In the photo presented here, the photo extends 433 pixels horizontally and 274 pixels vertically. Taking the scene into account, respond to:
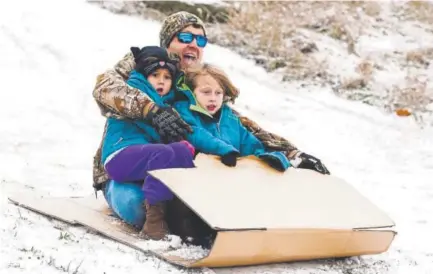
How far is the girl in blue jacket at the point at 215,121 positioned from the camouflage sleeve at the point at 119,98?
278mm

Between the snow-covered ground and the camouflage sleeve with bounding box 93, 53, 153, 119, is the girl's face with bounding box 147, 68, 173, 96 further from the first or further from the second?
the snow-covered ground

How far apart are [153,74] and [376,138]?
162 inches

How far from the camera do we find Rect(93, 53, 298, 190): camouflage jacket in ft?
12.9

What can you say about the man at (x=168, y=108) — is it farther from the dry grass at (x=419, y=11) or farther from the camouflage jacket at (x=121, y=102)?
the dry grass at (x=419, y=11)

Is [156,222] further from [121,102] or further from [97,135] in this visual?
[97,135]

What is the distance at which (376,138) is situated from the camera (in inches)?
307

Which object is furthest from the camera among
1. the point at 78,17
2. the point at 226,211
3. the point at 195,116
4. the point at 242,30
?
the point at 242,30

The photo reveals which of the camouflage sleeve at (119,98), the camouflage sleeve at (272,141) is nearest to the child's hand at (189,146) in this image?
the camouflage sleeve at (119,98)

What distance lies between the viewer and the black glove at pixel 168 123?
3.85 m

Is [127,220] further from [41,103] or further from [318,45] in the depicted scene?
[318,45]

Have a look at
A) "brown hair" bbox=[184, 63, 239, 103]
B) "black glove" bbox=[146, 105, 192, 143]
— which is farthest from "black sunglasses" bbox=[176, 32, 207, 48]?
"black glove" bbox=[146, 105, 192, 143]

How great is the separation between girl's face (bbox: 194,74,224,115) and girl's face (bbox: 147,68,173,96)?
0.16m

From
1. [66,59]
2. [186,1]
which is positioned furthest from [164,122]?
[186,1]

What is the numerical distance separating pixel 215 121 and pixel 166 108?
1.41 ft
